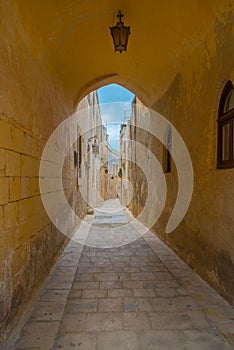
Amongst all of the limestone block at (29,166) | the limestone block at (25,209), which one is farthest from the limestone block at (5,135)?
the limestone block at (25,209)

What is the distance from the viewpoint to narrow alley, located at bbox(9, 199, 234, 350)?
7.32 ft

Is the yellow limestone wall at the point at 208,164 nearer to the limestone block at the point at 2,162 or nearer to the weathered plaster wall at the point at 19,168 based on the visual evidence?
the weathered plaster wall at the point at 19,168

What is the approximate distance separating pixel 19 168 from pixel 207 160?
2.37 m

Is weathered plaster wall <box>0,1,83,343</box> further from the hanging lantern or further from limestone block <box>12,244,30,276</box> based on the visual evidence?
the hanging lantern

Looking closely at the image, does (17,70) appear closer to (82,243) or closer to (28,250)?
(28,250)

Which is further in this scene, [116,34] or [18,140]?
[116,34]

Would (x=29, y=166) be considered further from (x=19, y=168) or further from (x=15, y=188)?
(x=15, y=188)

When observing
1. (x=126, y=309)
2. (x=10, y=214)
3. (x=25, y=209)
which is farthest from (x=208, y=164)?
(x=10, y=214)

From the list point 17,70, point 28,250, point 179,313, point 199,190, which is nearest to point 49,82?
point 17,70

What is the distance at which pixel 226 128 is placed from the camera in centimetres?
309

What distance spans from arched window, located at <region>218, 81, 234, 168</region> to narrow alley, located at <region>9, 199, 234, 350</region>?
1.60 metres

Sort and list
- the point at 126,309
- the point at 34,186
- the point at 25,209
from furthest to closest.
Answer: the point at 34,186 < the point at 126,309 < the point at 25,209

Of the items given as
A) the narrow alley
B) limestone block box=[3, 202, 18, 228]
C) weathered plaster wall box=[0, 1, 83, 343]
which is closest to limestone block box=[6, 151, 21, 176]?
weathered plaster wall box=[0, 1, 83, 343]

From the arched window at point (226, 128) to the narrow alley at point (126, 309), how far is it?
5.23 feet
